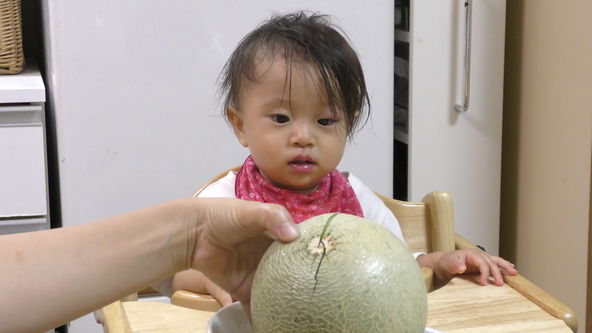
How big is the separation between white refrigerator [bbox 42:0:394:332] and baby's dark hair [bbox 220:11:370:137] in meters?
0.41

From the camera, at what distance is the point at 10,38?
64.9 inches

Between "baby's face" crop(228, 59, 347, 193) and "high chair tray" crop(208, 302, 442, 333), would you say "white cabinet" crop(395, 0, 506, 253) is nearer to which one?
"baby's face" crop(228, 59, 347, 193)

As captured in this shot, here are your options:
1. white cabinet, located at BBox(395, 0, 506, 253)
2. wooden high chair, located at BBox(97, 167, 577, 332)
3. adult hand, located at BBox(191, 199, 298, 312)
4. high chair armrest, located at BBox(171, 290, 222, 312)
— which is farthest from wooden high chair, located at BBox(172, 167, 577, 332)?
white cabinet, located at BBox(395, 0, 506, 253)

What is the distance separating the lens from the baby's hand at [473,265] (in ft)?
3.06

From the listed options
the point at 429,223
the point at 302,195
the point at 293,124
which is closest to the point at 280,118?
the point at 293,124

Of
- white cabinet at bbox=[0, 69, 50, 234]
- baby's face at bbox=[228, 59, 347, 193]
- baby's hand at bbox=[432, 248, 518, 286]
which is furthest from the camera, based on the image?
white cabinet at bbox=[0, 69, 50, 234]

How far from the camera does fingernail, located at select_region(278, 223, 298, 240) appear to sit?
587mm

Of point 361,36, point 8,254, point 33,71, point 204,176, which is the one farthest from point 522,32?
point 8,254

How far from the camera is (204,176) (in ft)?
5.46

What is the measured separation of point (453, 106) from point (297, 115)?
0.76 meters

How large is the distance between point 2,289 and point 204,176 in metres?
0.98

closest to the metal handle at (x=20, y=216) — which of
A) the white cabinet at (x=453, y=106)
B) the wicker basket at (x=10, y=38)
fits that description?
the wicker basket at (x=10, y=38)

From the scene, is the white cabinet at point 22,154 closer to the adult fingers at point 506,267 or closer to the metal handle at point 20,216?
the metal handle at point 20,216

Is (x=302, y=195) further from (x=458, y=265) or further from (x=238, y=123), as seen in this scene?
(x=458, y=265)
